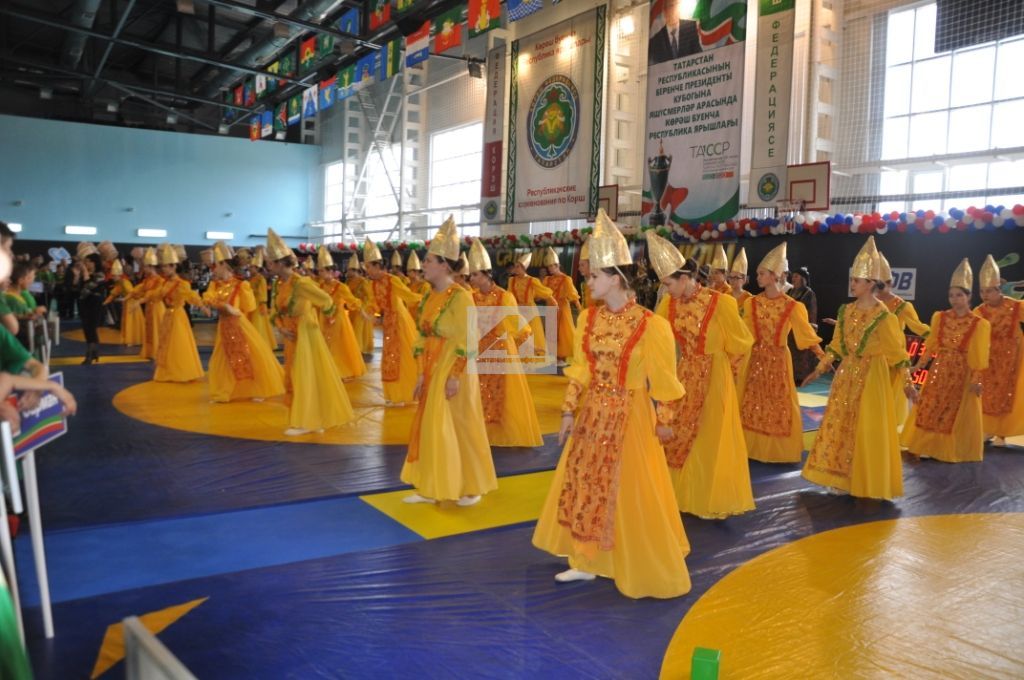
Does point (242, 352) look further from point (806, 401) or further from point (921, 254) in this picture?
point (921, 254)

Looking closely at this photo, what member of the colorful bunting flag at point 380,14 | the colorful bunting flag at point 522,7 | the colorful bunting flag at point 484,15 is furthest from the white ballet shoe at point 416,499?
the colorful bunting flag at point 380,14

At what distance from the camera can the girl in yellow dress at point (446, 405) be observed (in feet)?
16.0

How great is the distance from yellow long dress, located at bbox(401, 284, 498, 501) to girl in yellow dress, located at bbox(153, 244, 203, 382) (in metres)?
5.84

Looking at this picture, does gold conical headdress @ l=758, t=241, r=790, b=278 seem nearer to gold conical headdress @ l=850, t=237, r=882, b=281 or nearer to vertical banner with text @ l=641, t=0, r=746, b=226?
gold conical headdress @ l=850, t=237, r=882, b=281

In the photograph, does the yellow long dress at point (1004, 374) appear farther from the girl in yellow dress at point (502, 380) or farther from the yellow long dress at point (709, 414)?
the girl in yellow dress at point (502, 380)

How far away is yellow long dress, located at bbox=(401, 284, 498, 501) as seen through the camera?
4.89m

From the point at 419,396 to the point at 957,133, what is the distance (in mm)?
9465

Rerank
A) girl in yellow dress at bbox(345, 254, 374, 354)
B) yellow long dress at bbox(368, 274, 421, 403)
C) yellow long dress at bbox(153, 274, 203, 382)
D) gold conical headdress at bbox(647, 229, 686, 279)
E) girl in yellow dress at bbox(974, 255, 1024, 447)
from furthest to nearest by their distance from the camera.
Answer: girl in yellow dress at bbox(345, 254, 374, 354) < yellow long dress at bbox(153, 274, 203, 382) < yellow long dress at bbox(368, 274, 421, 403) < girl in yellow dress at bbox(974, 255, 1024, 447) < gold conical headdress at bbox(647, 229, 686, 279)

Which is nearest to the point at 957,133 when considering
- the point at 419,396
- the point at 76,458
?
the point at 419,396

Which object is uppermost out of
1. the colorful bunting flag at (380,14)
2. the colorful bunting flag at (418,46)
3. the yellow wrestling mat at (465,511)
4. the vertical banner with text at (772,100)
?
the colorful bunting flag at (380,14)

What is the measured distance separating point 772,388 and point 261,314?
8586 mm

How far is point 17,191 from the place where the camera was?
2256cm

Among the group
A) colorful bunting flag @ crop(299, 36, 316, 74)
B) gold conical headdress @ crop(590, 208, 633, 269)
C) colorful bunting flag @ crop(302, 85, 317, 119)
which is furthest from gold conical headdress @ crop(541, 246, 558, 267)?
colorful bunting flag @ crop(302, 85, 317, 119)

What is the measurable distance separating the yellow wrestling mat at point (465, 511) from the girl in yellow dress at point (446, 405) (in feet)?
0.31
